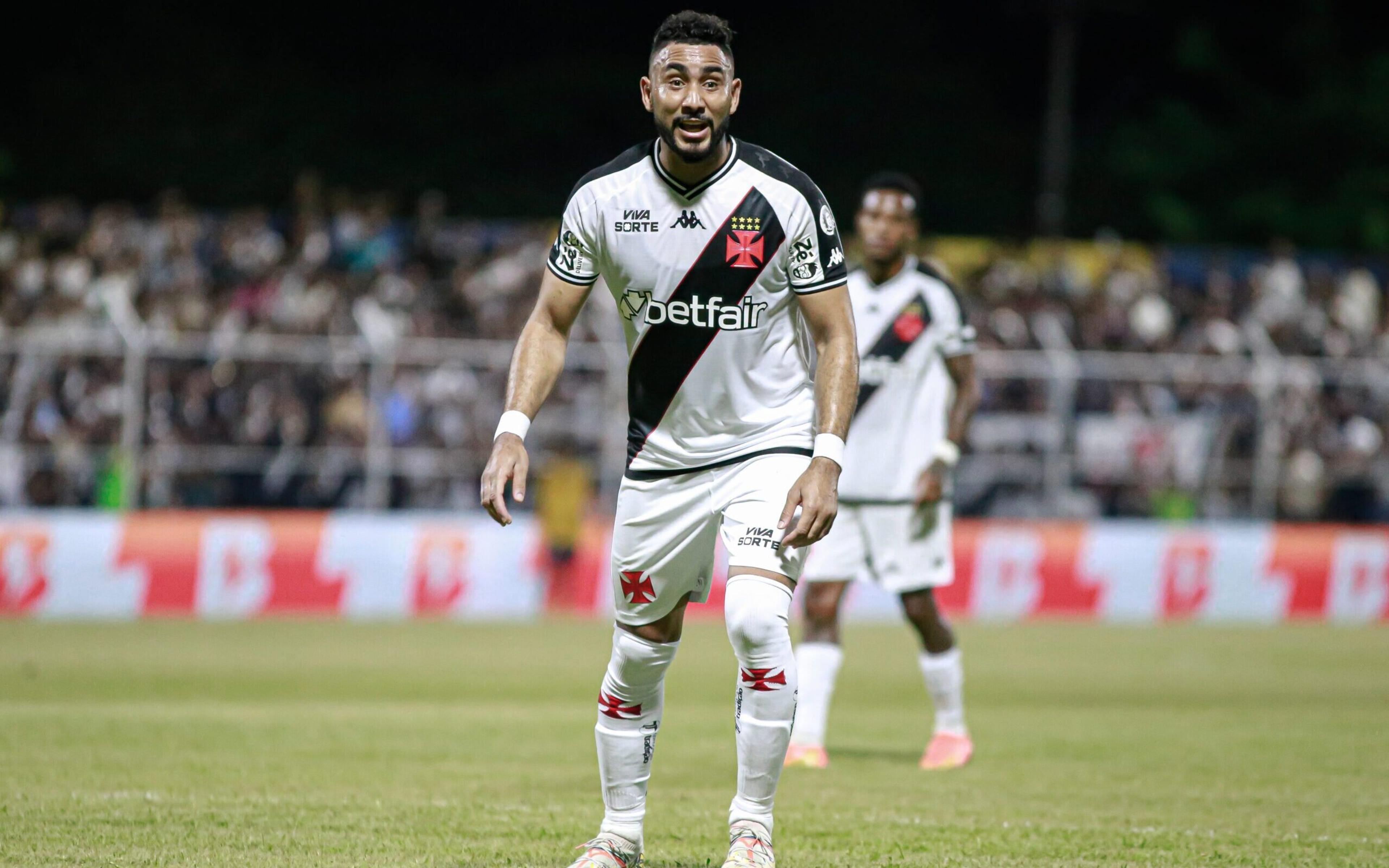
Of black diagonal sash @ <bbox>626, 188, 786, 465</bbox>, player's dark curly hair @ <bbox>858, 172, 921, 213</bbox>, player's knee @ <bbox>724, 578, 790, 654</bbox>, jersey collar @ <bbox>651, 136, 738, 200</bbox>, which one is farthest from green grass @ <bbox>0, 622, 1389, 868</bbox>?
player's dark curly hair @ <bbox>858, 172, 921, 213</bbox>

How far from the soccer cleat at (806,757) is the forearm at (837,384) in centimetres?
336

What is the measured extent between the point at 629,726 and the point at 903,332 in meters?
3.94

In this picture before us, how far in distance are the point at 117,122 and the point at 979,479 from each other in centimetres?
1875

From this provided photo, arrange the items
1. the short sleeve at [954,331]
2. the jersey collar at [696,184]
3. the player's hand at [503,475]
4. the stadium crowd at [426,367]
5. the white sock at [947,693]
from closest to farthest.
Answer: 1. the player's hand at [503,475]
2. the jersey collar at [696,184]
3. the white sock at [947,693]
4. the short sleeve at [954,331]
5. the stadium crowd at [426,367]

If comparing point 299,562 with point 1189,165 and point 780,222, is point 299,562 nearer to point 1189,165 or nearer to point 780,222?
point 780,222

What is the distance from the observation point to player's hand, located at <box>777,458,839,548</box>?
558cm

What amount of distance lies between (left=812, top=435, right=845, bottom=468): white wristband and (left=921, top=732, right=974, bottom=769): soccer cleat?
3491 millimetres

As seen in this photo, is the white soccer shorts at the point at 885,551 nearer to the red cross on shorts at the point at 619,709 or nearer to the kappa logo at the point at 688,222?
the red cross on shorts at the point at 619,709

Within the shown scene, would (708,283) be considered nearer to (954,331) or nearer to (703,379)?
(703,379)

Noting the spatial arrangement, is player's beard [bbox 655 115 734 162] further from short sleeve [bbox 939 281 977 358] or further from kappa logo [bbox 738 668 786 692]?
short sleeve [bbox 939 281 977 358]

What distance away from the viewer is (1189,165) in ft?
124

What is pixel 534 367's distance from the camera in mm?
5910

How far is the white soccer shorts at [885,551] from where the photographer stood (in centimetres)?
919

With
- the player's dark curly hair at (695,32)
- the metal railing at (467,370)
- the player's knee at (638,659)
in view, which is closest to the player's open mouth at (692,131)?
the player's dark curly hair at (695,32)
